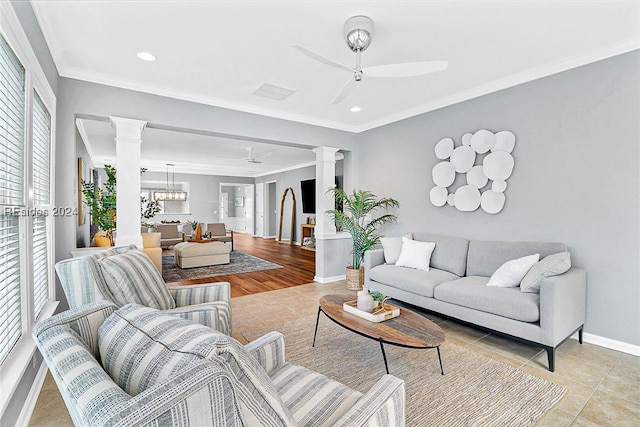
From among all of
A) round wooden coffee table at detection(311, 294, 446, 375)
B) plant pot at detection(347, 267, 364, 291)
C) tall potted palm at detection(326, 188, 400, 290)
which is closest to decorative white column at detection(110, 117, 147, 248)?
round wooden coffee table at detection(311, 294, 446, 375)

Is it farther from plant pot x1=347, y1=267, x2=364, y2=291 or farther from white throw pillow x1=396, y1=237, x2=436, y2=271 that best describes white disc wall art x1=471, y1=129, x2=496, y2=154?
plant pot x1=347, y1=267, x2=364, y2=291

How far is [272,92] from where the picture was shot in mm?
3758

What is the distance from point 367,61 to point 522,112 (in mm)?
1775

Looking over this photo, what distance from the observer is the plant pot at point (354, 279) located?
471cm

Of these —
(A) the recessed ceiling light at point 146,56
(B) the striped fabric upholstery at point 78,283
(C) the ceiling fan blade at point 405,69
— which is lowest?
(B) the striped fabric upholstery at point 78,283

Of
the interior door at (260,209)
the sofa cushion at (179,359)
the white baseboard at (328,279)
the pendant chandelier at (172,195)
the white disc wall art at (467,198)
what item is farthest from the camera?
the interior door at (260,209)

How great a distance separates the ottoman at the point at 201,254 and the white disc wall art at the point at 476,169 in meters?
4.47

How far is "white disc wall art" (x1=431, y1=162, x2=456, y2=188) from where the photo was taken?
13.1 ft

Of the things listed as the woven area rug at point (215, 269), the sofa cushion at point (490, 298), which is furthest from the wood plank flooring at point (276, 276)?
the sofa cushion at point (490, 298)

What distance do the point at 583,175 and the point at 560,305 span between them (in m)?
1.30

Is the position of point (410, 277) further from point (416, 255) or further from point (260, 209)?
point (260, 209)

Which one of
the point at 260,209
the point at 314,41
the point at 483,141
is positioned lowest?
the point at 260,209

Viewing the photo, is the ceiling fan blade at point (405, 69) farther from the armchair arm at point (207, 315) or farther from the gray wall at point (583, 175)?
the armchair arm at point (207, 315)

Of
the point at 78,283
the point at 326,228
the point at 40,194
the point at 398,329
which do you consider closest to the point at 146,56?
the point at 40,194
